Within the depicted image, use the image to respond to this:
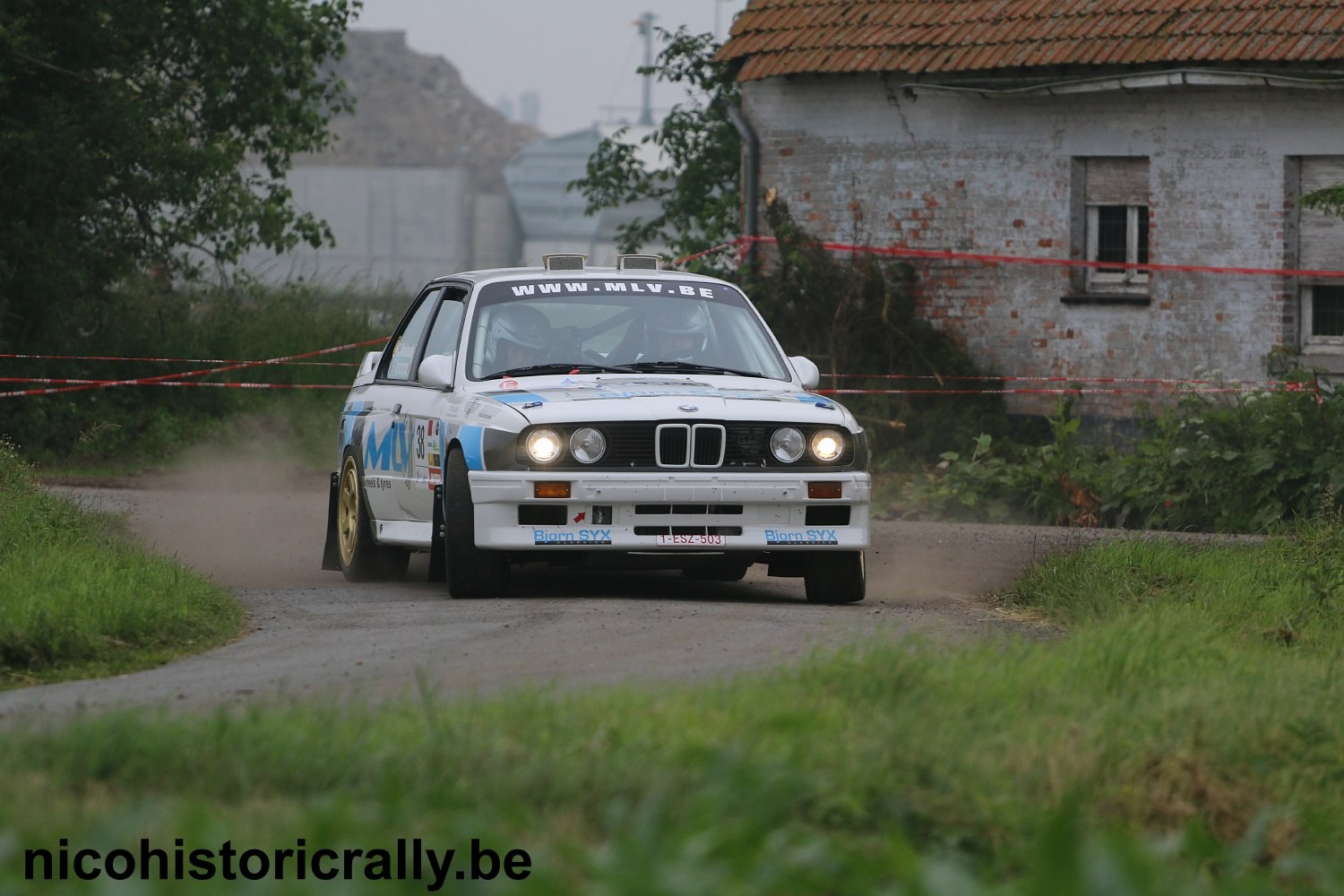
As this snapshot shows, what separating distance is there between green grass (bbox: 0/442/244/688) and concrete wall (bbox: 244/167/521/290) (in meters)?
56.1

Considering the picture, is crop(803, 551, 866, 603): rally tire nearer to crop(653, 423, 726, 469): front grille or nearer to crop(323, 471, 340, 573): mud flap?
crop(653, 423, 726, 469): front grille

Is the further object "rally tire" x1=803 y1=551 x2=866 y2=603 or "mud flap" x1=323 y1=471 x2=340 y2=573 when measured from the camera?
"mud flap" x1=323 y1=471 x2=340 y2=573

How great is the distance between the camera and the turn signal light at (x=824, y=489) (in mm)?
9422

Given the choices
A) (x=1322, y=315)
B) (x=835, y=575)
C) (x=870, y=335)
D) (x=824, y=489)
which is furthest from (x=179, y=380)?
(x=824, y=489)

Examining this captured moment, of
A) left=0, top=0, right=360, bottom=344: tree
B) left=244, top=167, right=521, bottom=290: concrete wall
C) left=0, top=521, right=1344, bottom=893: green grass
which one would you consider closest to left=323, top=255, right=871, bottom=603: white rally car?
left=0, top=521, right=1344, bottom=893: green grass

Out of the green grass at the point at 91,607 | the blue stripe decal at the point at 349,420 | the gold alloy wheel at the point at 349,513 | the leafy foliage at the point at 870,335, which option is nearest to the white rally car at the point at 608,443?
the gold alloy wheel at the point at 349,513

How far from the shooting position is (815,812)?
4680 mm

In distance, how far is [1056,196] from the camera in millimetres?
19109

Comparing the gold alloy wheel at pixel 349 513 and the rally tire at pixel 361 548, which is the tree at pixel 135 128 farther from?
the rally tire at pixel 361 548

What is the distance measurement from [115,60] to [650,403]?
458 inches

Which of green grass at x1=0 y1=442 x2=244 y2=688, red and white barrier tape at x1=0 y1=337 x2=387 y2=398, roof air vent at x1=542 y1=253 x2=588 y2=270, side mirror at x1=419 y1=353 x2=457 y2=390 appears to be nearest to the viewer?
green grass at x1=0 y1=442 x2=244 y2=688

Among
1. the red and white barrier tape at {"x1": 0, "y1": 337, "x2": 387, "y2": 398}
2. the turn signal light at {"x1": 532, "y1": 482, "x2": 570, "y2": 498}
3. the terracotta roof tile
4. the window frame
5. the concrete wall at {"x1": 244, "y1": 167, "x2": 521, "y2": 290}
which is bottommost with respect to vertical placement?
the turn signal light at {"x1": 532, "y1": 482, "x2": 570, "y2": 498}

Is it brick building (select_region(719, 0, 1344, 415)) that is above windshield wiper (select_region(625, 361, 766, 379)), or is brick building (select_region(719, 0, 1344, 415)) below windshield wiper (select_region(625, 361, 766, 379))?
above

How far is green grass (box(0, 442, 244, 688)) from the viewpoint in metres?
7.21
